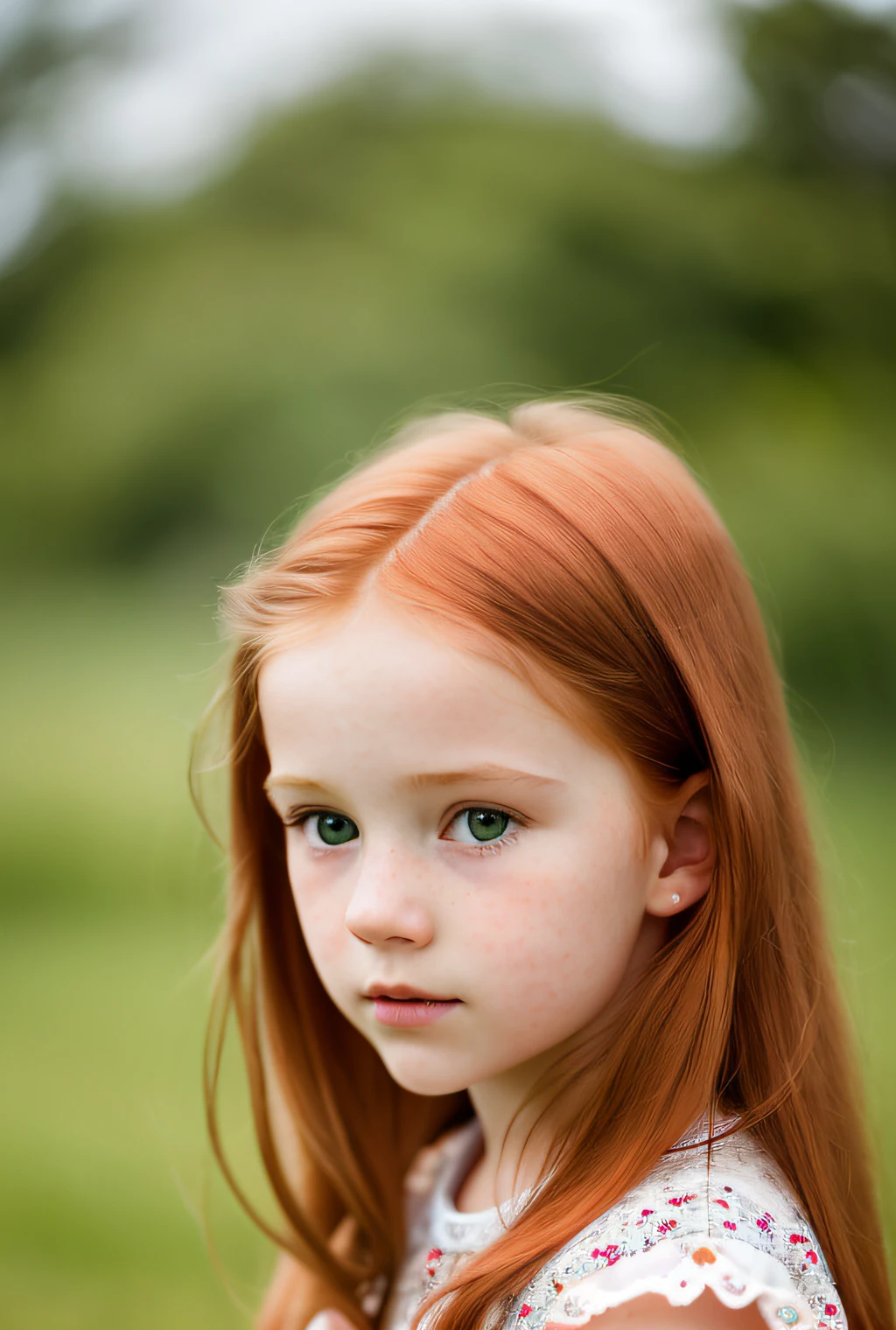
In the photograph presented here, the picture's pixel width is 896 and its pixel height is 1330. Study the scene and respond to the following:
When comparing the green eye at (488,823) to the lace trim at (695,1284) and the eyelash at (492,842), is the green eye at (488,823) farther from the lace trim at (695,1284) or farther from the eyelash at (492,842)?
the lace trim at (695,1284)

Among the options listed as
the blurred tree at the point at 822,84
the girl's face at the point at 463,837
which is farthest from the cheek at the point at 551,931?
the blurred tree at the point at 822,84

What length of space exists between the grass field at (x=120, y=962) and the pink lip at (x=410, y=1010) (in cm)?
44

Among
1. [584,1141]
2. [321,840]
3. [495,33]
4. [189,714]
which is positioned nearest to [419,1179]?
[584,1141]

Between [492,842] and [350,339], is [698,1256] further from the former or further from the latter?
[350,339]

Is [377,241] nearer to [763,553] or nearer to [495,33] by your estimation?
[495,33]

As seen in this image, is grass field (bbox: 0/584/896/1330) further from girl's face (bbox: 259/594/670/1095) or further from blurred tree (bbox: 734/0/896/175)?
blurred tree (bbox: 734/0/896/175)

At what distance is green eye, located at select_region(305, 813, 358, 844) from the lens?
0.82 metres

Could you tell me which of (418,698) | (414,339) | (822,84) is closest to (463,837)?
(418,698)

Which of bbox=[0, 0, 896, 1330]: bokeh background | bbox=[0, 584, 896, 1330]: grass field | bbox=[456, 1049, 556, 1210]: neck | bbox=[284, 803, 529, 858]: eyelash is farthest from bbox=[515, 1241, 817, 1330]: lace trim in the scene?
bbox=[0, 0, 896, 1330]: bokeh background

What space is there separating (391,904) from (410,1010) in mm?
94

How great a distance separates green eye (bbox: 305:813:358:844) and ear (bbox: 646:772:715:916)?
0.71 ft

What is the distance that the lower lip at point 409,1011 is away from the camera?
778mm

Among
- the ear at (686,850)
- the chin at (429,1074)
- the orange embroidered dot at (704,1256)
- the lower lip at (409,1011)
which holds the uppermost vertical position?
the ear at (686,850)

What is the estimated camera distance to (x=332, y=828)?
83 cm
